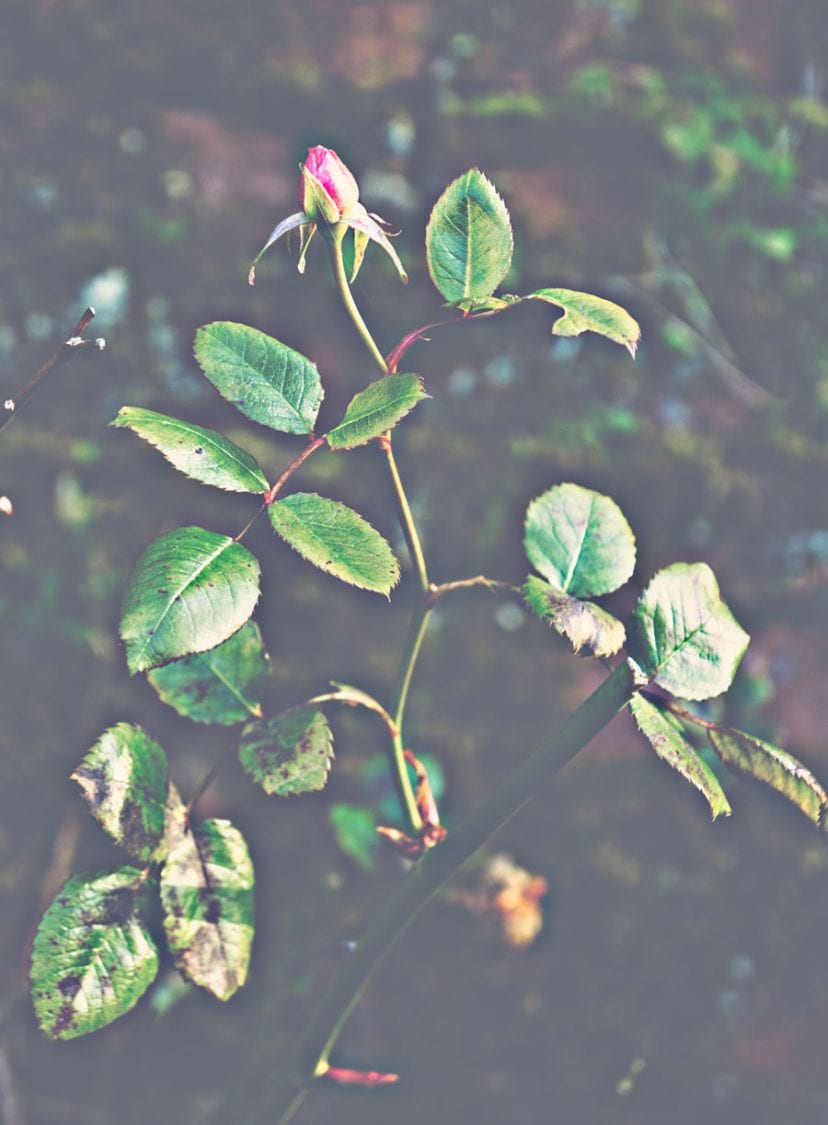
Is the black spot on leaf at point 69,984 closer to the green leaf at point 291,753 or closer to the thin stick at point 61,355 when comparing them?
the green leaf at point 291,753

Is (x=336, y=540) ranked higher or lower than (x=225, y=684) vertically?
higher

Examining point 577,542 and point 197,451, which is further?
point 577,542

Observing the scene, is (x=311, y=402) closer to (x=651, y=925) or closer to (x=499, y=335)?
(x=651, y=925)

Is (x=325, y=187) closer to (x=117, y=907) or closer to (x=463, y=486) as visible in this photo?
(x=117, y=907)

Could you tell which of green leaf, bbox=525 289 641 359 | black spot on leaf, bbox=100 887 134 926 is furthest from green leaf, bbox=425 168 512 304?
black spot on leaf, bbox=100 887 134 926

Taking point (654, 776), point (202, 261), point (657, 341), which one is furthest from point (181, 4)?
point (654, 776)

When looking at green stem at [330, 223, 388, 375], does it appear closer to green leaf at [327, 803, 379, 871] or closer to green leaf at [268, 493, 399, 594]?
green leaf at [268, 493, 399, 594]

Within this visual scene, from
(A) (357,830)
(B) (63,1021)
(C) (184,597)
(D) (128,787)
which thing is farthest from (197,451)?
(A) (357,830)
